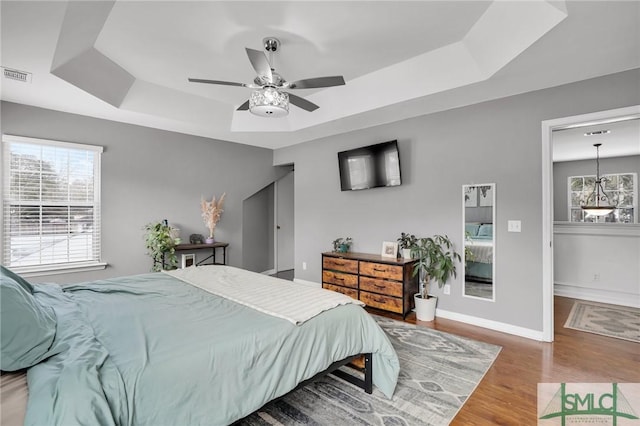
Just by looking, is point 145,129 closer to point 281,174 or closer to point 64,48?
point 64,48

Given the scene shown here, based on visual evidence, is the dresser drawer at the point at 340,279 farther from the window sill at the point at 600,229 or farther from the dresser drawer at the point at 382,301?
the window sill at the point at 600,229

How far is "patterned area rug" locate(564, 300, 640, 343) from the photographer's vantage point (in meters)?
3.33

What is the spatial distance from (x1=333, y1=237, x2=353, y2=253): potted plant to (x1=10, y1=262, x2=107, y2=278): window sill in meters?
3.10

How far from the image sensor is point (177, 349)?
1.41 m

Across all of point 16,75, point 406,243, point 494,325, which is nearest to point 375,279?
point 406,243

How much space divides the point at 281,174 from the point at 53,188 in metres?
3.51

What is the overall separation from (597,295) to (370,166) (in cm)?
371

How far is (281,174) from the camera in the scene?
6289mm

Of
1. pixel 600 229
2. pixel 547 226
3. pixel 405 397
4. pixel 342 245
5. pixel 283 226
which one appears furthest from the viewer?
pixel 283 226

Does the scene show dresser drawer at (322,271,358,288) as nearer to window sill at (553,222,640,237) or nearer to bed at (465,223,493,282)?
bed at (465,223,493,282)

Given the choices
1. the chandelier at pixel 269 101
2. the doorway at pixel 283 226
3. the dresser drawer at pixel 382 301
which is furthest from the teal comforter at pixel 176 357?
the doorway at pixel 283 226

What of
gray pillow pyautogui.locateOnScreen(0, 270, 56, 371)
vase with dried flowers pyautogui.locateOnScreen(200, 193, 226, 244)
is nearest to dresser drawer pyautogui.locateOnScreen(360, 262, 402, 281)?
vase with dried flowers pyautogui.locateOnScreen(200, 193, 226, 244)

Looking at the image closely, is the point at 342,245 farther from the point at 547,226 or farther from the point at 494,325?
the point at 547,226

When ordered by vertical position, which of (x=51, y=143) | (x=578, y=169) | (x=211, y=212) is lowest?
(x=211, y=212)
